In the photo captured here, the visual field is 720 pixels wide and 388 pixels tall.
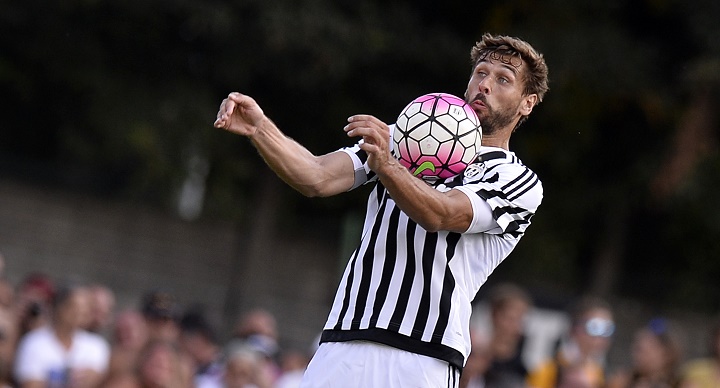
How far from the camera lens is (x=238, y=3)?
13.3m

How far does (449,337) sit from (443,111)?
0.96 metres

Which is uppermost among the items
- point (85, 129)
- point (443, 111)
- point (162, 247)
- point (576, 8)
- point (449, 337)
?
point (576, 8)

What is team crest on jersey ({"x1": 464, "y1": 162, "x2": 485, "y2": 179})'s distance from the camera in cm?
532

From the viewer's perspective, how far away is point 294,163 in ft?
17.3

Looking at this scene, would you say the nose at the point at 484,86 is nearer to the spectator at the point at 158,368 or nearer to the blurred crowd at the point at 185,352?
the blurred crowd at the point at 185,352

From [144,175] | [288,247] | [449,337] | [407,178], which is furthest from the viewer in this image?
[288,247]

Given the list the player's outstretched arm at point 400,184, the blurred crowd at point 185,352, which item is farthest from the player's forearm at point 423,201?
the blurred crowd at point 185,352

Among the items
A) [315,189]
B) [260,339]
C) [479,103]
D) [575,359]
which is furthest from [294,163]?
[260,339]

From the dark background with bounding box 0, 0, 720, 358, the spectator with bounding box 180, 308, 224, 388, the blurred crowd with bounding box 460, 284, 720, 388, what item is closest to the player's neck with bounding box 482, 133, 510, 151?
the blurred crowd with bounding box 460, 284, 720, 388

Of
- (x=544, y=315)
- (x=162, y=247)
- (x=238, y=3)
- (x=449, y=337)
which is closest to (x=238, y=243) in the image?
(x=162, y=247)

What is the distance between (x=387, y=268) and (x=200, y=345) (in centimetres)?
582

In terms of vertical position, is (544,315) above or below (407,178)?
above

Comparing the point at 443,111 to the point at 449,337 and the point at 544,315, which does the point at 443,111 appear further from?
the point at 544,315

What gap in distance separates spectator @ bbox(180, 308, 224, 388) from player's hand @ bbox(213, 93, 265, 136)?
18.0 feet
